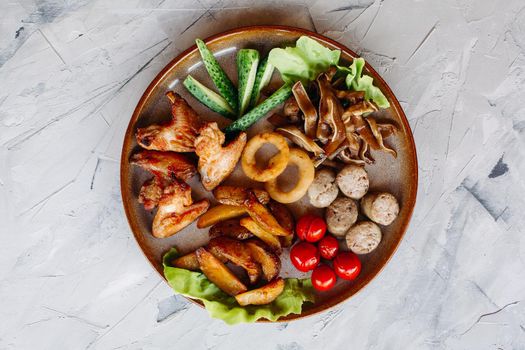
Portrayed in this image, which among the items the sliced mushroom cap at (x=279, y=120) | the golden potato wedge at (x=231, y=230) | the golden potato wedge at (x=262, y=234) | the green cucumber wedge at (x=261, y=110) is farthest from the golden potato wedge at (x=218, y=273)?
the sliced mushroom cap at (x=279, y=120)

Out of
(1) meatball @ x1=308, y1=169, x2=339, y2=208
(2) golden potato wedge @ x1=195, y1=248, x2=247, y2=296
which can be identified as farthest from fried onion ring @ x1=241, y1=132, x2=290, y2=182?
(2) golden potato wedge @ x1=195, y1=248, x2=247, y2=296

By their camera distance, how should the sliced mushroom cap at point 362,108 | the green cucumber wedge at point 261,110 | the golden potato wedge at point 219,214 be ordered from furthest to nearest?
1. the golden potato wedge at point 219,214
2. the green cucumber wedge at point 261,110
3. the sliced mushroom cap at point 362,108

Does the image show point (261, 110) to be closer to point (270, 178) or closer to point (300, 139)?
point (300, 139)

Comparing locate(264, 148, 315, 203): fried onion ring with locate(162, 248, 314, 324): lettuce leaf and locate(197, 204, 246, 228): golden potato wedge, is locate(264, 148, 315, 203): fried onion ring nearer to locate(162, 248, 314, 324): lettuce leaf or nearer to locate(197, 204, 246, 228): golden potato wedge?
locate(197, 204, 246, 228): golden potato wedge

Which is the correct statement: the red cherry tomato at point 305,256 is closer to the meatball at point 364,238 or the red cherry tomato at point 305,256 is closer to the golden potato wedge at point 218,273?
the meatball at point 364,238

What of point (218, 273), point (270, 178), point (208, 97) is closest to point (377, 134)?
point (270, 178)

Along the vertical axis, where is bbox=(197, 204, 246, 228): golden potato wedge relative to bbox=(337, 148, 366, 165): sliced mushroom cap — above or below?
above

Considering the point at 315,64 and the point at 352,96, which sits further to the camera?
the point at 315,64
